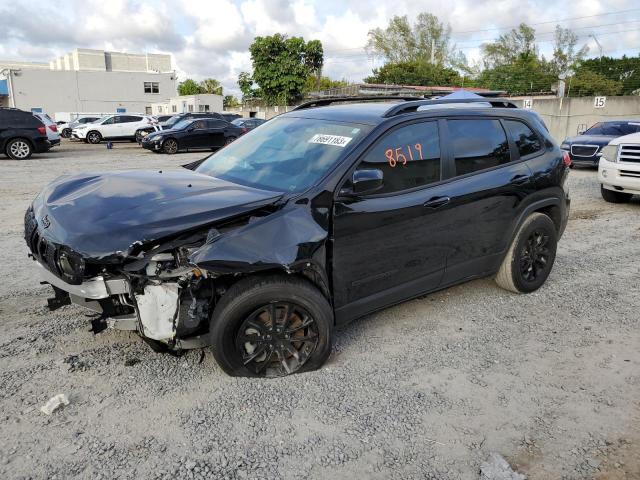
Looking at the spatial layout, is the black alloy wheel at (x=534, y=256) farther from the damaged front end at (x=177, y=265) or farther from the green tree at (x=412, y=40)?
the green tree at (x=412, y=40)

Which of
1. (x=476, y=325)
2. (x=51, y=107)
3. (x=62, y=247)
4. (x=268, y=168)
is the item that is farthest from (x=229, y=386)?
(x=51, y=107)

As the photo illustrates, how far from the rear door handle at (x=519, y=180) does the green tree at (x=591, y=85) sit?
26.9m

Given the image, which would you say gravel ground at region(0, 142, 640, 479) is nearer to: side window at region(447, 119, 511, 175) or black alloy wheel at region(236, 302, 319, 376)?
black alloy wheel at region(236, 302, 319, 376)

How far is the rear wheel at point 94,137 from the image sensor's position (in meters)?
26.1

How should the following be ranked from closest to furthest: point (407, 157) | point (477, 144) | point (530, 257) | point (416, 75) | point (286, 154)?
point (407, 157) → point (286, 154) → point (477, 144) → point (530, 257) → point (416, 75)

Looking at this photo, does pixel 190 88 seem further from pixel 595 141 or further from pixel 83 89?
pixel 595 141

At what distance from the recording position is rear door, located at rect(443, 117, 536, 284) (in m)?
3.99

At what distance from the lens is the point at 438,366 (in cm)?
353

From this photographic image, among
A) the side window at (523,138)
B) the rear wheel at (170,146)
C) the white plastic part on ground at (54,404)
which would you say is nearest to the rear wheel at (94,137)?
the rear wheel at (170,146)

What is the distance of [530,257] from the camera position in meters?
4.78

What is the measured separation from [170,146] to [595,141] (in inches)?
576

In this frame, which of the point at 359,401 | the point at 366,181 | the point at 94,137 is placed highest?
the point at 94,137

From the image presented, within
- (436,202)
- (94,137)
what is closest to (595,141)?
(436,202)

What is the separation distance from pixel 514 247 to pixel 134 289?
3271 millimetres
